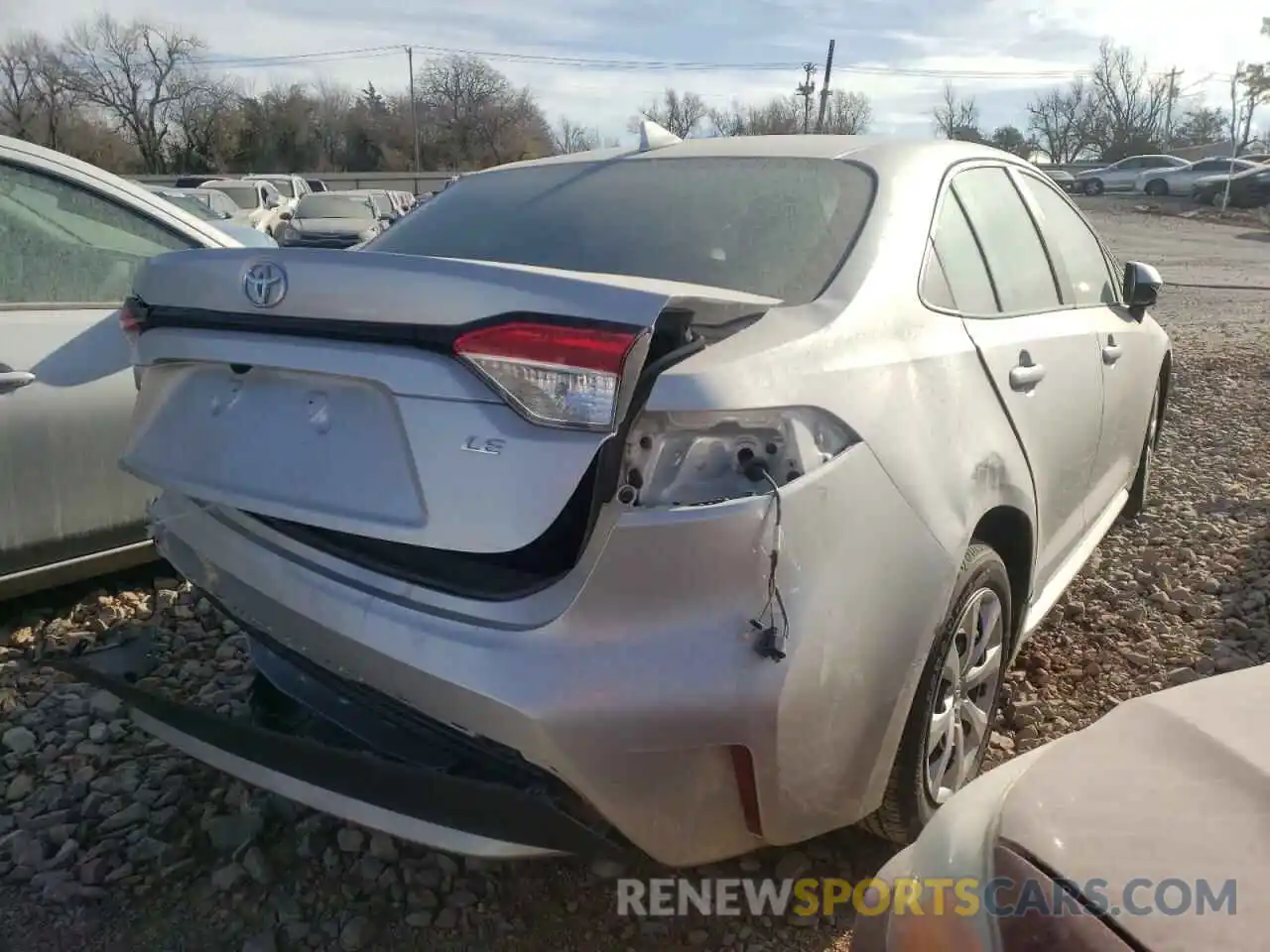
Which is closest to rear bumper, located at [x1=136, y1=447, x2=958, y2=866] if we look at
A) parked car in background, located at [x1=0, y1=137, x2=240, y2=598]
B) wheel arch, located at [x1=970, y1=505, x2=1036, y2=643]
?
wheel arch, located at [x1=970, y1=505, x2=1036, y2=643]

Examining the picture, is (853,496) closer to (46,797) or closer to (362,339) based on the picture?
(362,339)

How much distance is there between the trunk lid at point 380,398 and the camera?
170cm

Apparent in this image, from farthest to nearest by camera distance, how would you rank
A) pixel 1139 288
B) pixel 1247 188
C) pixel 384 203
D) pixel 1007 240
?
pixel 1247 188
pixel 384 203
pixel 1139 288
pixel 1007 240

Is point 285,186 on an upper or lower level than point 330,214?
upper

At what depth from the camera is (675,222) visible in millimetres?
2445

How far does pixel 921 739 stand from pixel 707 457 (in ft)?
2.83

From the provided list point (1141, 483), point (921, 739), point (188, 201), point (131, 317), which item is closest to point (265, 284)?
point (131, 317)

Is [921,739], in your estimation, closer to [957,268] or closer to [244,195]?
[957,268]

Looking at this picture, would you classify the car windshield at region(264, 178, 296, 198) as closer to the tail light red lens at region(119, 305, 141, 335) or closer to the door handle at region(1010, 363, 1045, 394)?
the tail light red lens at region(119, 305, 141, 335)

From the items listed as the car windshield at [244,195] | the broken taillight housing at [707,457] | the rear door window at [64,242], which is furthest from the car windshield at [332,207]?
the broken taillight housing at [707,457]

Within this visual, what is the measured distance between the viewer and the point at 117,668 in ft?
→ 9.98

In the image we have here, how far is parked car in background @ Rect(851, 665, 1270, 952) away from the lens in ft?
3.79

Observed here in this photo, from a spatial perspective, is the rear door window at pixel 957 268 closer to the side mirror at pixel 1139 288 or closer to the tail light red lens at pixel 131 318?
the side mirror at pixel 1139 288

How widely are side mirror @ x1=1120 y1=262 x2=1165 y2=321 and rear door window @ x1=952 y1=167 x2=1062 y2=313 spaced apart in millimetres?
801
